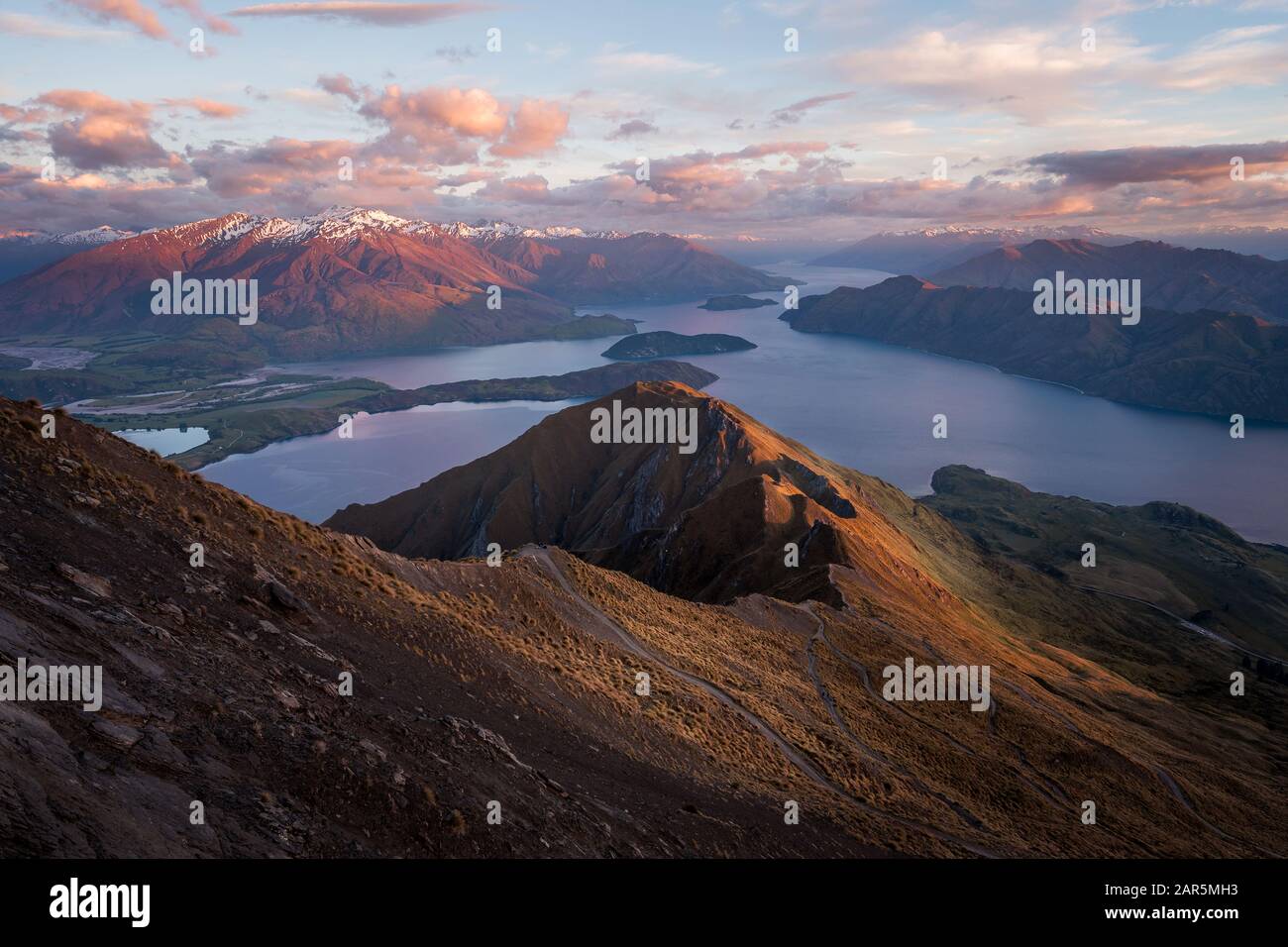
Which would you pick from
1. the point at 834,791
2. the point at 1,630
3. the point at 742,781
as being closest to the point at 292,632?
the point at 1,630

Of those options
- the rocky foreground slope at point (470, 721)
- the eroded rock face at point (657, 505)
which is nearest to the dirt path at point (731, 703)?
the rocky foreground slope at point (470, 721)

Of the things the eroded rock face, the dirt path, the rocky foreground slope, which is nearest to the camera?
the rocky foreground slope

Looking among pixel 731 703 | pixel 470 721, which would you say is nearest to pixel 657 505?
pixel 731 703

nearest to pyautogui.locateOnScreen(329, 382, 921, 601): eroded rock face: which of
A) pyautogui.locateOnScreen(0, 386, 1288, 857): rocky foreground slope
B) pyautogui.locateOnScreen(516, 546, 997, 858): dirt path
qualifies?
pyautogui.locateOnScreen(0, 386, 1288, 857): rocky foreground slope

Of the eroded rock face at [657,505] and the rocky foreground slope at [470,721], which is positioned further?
the eroded rock face at [657,505]

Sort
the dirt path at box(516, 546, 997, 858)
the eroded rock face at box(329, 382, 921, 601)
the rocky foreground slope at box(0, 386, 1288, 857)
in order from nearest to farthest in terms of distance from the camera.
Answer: the rocky foreground slope at box(0, 386, 1288, 857) < the dirt path at box(516, 546, 997, 858) < the eroded rock face at box(329, 382, 921, 601)

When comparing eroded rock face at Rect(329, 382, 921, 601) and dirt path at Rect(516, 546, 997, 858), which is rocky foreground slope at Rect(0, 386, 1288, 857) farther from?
eroded rock face at Rect(329, 382, 921, 601)

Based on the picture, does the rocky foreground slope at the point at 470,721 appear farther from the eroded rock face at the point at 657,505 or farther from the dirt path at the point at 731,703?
the eroded rock face at the point at 657,505

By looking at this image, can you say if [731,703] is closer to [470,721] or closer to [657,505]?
[470,721]

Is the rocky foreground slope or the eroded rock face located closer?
the rocky foreground slope
